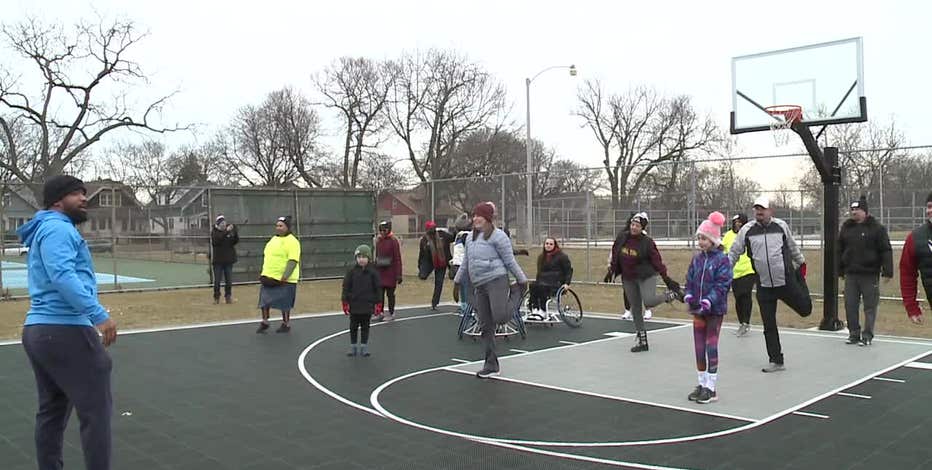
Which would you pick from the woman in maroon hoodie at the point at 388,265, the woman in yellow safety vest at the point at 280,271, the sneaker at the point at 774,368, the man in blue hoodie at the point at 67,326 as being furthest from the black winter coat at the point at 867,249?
the man in blue hoodie at the point at 67,326

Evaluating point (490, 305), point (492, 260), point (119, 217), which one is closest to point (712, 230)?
point (492, 260)

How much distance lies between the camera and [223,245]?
15.5 m

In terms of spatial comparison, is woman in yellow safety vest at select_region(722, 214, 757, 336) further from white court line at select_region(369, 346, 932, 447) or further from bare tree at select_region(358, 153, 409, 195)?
bare tree at select_region(358, 153, 409, 195)

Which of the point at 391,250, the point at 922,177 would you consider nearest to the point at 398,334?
the point at 391,250

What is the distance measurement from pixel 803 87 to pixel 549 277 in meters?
5.51

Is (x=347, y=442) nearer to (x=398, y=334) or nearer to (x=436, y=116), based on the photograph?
(x=398, y=334)

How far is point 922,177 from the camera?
15031 mm

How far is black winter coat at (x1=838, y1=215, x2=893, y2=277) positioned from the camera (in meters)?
9.34

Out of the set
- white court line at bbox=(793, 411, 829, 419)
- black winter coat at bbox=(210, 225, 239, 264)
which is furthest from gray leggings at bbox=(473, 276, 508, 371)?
black winter coat at bbox=(210, 225, 239, 264)

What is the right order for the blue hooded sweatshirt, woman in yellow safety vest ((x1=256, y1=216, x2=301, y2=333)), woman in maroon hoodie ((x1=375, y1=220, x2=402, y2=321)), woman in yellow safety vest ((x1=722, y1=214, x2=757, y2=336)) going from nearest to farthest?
1. the blue hooded sweatshirt
2. woman in yellow safety vest ((x1=722, y1=214, x2=757, y2=336))
3. woman in yellow safety vest ((x1=256, y1=216, x2=301, y2=333))
4. woman in maroon hoodie ((x1=375, y1=220, x2=402, y2=321))

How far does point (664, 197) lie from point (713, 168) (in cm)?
459

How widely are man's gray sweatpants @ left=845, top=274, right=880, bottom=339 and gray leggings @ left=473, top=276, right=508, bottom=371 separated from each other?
463cm

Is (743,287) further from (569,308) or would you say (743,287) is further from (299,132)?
(299,132)

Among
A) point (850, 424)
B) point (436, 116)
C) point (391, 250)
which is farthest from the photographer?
point (436, 116)
